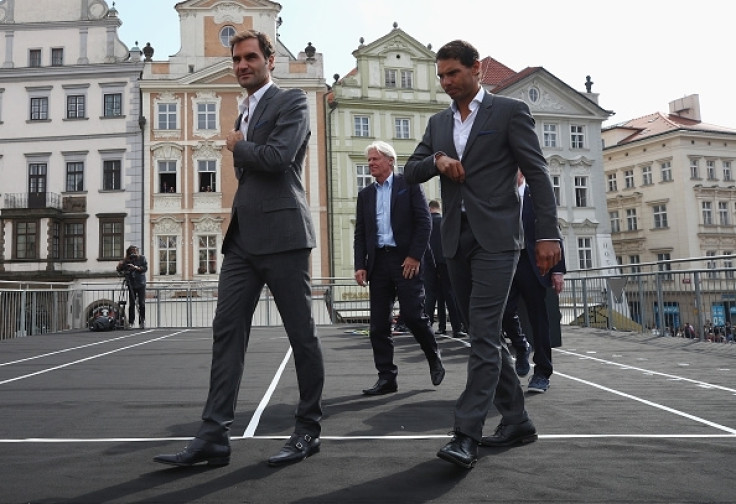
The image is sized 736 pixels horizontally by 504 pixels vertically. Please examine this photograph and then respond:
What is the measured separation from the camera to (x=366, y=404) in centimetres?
468

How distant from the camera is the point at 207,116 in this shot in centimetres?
3272

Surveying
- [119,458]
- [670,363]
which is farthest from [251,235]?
[670,363]

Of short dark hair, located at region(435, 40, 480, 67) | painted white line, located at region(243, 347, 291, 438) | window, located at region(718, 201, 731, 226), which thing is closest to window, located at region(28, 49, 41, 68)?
painted white line, located at region(243, 347, 291, 438)

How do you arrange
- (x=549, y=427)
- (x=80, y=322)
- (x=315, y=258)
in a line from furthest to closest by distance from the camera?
(x=315, y=258) → (x=80, y=322) → (x=549, y=427)

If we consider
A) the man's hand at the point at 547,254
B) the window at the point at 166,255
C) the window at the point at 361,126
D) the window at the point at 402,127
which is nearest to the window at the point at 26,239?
the window at the point at 166,255

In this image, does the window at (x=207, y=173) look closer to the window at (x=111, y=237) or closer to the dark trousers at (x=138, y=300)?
the window at (x=111, y=237)

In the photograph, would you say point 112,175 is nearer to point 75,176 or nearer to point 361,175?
point 75,176

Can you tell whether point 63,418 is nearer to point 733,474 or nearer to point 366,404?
point 366,404

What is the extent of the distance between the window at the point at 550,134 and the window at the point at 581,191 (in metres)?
2.55

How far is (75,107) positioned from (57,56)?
9.18ft

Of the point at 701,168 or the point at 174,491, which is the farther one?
the point at 701,168

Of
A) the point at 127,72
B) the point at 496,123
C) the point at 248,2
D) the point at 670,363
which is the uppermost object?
the point at 248,2

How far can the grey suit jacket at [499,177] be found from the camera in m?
3.30

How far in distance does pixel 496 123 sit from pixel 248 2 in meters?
33.3
